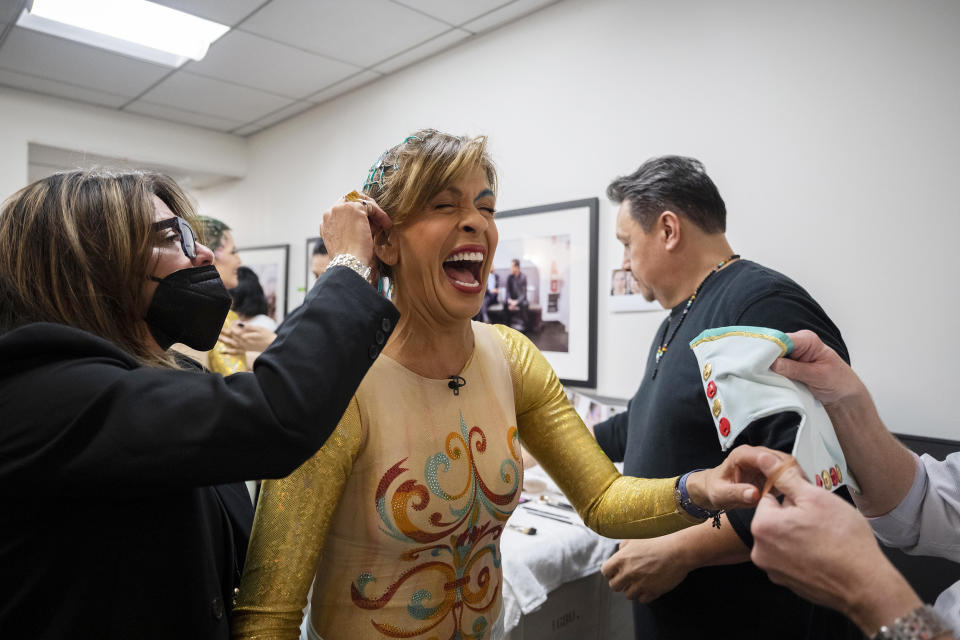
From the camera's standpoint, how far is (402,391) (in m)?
1.09

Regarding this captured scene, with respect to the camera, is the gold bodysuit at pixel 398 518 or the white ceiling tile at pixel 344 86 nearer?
the gold bodysuit at pixel 398 518

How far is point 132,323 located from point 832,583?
1047 mm

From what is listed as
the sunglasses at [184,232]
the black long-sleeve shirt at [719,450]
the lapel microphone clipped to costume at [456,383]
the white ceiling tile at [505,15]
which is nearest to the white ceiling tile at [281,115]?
the white ceiling tile at [505,15]

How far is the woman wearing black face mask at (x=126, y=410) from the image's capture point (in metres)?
0.72

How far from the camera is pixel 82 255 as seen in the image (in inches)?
35.0

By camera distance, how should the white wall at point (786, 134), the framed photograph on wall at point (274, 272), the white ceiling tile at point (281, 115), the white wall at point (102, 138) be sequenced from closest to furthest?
the white wall at point (786, 134), the white wall at point (102, 138), the white ceiling tile at point (281, 115), the framed photograph on wall at point (274, 272)

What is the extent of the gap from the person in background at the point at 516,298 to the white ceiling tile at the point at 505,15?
1278 mm

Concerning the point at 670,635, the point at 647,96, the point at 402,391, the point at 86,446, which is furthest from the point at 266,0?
the point at 670,635

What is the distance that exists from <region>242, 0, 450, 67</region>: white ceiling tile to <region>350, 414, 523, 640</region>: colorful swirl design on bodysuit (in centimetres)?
274

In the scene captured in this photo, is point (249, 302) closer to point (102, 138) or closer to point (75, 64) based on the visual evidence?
point (75, 64)

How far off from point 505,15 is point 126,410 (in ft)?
10.2

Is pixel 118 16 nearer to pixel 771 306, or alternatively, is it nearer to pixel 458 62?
pixel 458 62

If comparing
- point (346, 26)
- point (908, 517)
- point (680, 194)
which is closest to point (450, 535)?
point (908, 517)

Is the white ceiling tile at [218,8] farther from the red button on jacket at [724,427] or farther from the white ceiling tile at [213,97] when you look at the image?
the red button on jacket at [724,427]
